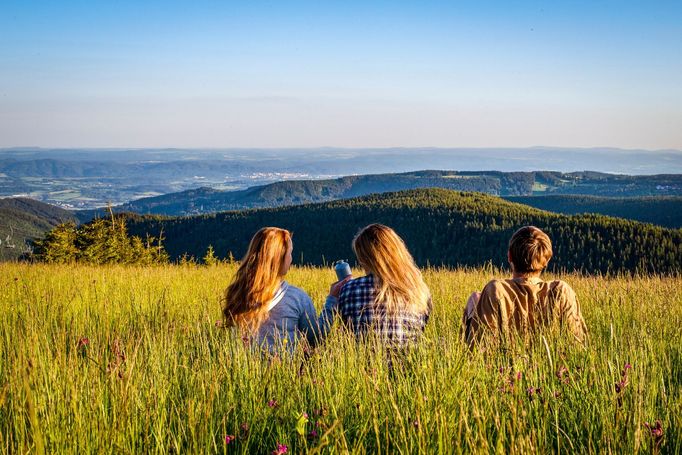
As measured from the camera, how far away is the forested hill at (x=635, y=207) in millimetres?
152750

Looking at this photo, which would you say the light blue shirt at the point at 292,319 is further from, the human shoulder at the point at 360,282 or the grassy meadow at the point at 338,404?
the grassy meadow at the point at 338,404

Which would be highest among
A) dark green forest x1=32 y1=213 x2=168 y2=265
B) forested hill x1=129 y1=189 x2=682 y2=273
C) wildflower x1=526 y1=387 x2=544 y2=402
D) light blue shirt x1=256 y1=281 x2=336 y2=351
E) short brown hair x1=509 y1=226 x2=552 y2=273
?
short brown hair x1=509 y1=226 x2=552 y2=273

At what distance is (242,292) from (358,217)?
117 m

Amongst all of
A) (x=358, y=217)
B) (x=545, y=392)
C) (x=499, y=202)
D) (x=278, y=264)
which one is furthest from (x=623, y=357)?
(x=499, y=202)

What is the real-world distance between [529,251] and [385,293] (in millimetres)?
1101

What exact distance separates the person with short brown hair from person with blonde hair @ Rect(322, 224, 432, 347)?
0.45 metres

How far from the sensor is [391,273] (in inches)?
150

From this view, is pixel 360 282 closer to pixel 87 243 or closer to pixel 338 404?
pixel 338 404

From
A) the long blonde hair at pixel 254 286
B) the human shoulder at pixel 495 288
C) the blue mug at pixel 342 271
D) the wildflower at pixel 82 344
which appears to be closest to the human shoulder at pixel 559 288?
the human shoulder at pixel 495 288

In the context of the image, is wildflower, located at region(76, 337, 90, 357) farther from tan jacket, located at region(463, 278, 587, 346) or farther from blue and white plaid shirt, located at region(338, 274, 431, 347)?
tan jacket, located at region(463, 278, 587, 346)

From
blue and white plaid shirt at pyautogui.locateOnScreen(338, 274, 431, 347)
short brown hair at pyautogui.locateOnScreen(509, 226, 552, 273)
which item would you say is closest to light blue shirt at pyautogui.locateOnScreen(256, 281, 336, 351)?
blue and white plaid shirt at pyautogui.locateOnScreen(338, 274, 431, 347)

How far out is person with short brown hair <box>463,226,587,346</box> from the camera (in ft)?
13.0

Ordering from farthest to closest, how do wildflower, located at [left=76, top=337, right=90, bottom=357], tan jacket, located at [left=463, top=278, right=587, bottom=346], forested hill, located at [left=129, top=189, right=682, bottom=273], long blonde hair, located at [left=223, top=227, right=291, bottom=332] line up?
forested hill, located at [left=129, top=189, right=682, bottom=273] → tan jacket, located at [left=463, top=278, right=587, bottom=346] → long blonde hair, located at [left=223, top=227, right=291, bottom=332] → wildflower, located at [left=76, top=337, right=90, bottom=357]

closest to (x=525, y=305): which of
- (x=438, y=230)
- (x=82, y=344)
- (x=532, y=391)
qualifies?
(x=532, y=391)
